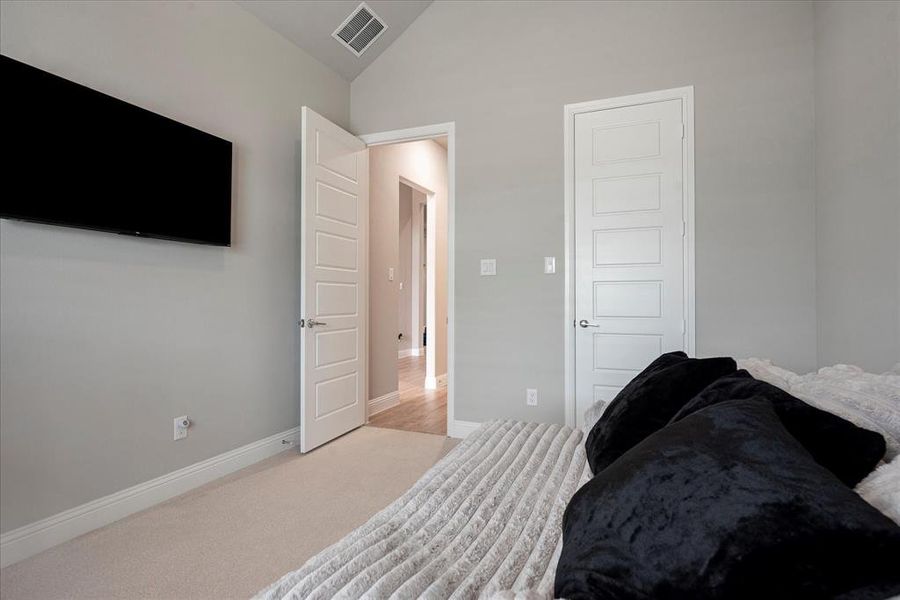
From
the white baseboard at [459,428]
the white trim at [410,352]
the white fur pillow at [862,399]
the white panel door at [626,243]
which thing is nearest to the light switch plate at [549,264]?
the white panel door at [626,243]

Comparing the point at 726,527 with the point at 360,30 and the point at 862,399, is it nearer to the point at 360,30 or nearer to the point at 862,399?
the point at 862,399

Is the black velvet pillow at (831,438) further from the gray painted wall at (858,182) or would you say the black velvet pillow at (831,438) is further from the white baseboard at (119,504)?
the white baseboard at (119,504)

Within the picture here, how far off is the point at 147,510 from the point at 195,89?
2313 millimetres

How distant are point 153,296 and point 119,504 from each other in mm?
1033


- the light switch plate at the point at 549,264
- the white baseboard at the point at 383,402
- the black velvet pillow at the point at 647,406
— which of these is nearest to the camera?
the black velvet pillow at the point at 647,406

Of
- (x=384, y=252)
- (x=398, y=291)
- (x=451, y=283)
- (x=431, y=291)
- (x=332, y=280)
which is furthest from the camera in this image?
(x=431, y=291)

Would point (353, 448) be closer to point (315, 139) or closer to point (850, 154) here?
point (315, 139)

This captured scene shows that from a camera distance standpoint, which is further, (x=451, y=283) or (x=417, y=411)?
(x=417, y=411)

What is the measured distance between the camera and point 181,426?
2445 mm

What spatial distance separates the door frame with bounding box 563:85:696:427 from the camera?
2826mm

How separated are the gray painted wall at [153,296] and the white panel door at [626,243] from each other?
6.93 feet

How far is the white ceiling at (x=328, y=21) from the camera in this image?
2920 mm

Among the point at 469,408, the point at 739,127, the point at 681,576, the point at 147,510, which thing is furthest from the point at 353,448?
the point at 739,127

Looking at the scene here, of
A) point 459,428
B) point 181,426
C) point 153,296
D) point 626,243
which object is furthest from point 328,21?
point 459,428
